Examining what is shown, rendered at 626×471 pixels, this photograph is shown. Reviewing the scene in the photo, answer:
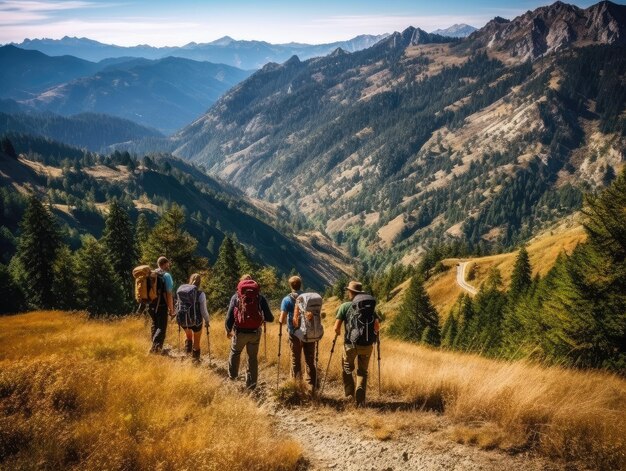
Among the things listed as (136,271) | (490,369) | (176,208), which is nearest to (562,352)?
(490,369)

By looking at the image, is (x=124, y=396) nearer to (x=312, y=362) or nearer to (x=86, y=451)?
(x=86, y=451)

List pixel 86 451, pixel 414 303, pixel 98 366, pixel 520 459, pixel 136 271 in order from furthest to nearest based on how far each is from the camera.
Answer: pixel 414 303
pixel 136 271
pixel 98 366
pixel 520 459
pixel 86 451

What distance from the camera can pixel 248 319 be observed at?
10547 mm

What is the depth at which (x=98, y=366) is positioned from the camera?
953cm

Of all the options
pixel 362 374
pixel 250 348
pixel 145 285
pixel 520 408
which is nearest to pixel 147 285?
pixel 145 285

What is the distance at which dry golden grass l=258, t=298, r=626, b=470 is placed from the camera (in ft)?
23.4

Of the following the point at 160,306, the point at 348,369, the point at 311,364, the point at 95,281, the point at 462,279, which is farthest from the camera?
the point at 462,279

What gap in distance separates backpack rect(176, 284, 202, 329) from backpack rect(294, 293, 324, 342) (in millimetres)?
3924

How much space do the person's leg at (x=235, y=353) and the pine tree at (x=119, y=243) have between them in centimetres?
4170

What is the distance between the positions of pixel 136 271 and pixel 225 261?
4371 centimetres

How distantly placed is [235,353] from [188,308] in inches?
94.5

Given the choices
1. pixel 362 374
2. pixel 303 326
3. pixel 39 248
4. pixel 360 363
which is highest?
pixel 303 326

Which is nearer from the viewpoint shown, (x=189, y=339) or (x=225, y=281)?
(x=189, y=339)

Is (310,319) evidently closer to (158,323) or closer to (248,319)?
(248,319)
